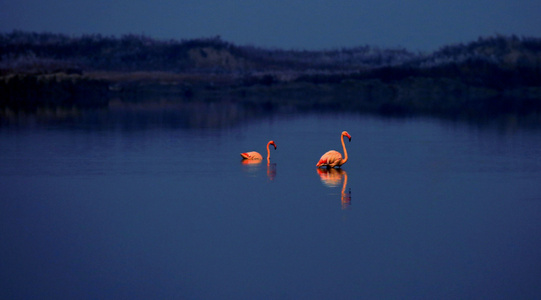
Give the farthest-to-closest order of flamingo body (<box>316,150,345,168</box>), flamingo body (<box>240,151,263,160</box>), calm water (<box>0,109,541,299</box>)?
flamingo body (<box>240,151,263,160</box>), flamingo body (<box>316,150,345,168</box>), calm water (<box>0,109,541,299</box>)

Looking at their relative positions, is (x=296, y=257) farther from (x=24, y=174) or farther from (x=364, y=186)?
(x=24, y=174)

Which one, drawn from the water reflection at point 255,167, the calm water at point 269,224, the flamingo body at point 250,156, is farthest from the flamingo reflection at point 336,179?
the flamingo body at point 250,156

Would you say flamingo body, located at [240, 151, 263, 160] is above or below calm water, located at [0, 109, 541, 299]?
above

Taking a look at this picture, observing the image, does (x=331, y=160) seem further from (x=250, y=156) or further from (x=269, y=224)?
(x=269, y=224)

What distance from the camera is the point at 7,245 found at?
25.0ft

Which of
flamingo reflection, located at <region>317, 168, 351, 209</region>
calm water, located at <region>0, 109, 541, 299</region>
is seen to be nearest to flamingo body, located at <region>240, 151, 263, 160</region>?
calm water, located at <region>0, 109, 541, 299</region>

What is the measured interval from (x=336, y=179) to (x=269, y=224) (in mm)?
3213

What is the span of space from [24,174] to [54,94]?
40.2 m

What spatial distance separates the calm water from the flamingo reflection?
53 millimetres

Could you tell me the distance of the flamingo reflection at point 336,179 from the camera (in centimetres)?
963

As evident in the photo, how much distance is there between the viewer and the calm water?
21.1 feet

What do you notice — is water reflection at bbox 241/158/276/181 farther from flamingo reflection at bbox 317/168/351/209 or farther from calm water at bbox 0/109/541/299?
flamingo reflection at bbox 317/168/351/209

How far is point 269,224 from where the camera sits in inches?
327

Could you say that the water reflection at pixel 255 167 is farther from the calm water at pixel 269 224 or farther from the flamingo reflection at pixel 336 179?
the flamingo reflection at pixel 336 179
